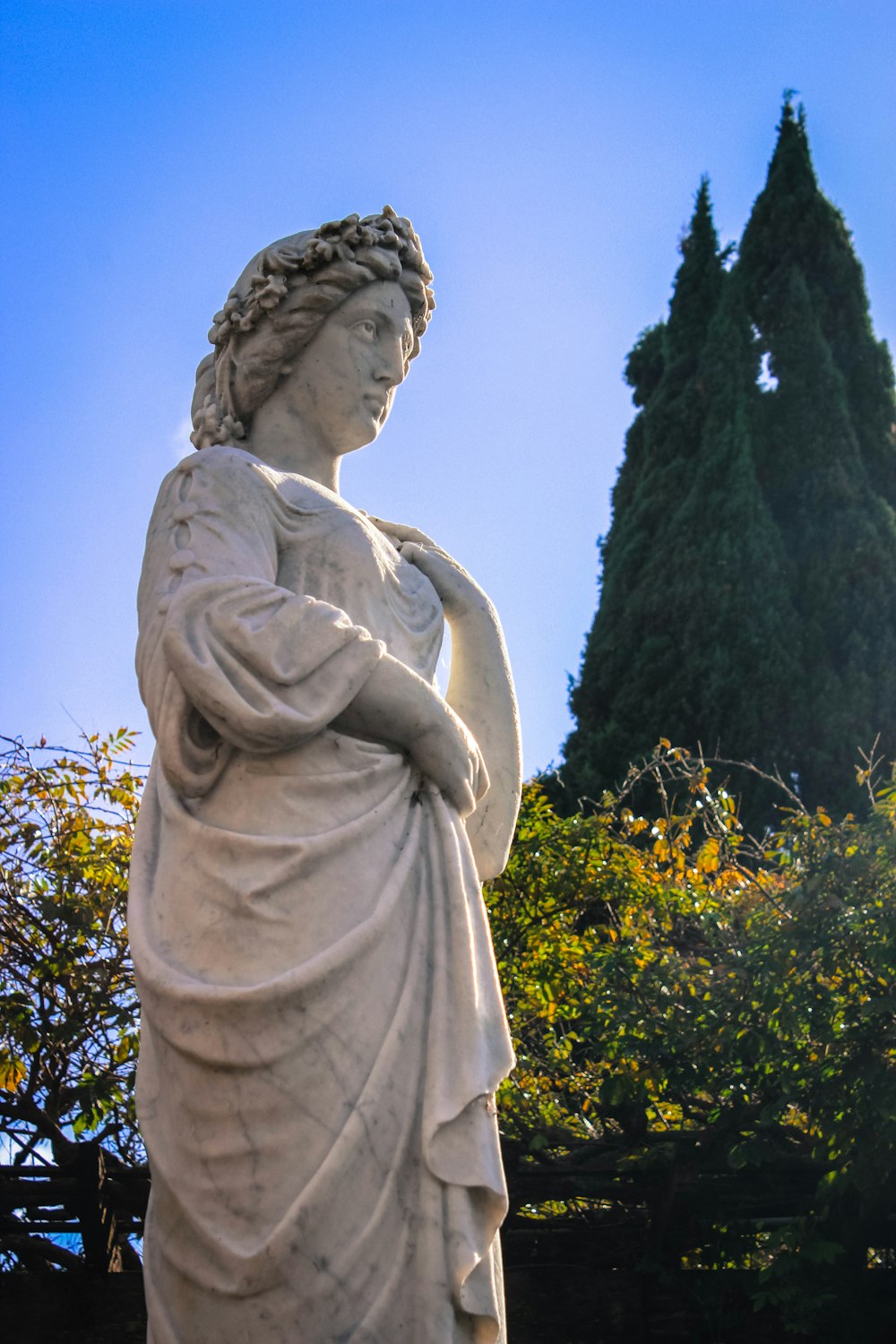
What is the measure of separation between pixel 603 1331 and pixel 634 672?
38.1ft

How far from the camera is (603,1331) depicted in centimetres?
670

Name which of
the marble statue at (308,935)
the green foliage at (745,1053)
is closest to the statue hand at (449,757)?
the marble statue at (308,935)

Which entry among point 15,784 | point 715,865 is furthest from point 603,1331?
point 15,784

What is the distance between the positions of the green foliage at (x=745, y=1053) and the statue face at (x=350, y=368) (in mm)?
4042

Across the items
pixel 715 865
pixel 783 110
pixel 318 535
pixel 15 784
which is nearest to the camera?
pixel 318 535

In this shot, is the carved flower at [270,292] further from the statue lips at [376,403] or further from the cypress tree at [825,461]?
the cypress tree at [825,461]

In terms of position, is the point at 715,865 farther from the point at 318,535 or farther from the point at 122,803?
the point at 318,535

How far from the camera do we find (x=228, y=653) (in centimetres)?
314

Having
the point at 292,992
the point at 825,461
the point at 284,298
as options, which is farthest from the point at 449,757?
the point at 825,461

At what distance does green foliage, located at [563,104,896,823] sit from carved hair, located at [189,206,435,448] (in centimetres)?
1253

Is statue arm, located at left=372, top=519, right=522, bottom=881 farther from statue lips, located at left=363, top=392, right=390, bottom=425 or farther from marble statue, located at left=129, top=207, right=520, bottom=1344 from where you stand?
statue lips, located at left=363, top=392, right=390, bottom=425

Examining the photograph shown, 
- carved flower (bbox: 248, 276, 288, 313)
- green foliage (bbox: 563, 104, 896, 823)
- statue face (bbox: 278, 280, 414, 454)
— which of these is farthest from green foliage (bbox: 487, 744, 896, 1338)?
green foliage (bbox: 563, 104, 896, 823)

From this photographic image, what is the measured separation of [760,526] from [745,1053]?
38.5 ft

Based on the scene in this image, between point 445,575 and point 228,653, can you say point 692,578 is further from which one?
point 228,653
